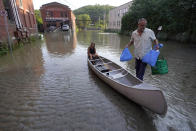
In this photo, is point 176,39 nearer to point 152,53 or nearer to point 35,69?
point 152,53

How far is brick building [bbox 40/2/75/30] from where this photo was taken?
1703 inches

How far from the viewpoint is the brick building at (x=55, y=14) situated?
43250 millimetres

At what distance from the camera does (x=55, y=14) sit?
44.5 m

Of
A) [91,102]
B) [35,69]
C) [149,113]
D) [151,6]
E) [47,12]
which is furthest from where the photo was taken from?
[47,12]

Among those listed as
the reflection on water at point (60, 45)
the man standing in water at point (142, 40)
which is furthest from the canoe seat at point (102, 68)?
the reflection on water at point (60, 45)

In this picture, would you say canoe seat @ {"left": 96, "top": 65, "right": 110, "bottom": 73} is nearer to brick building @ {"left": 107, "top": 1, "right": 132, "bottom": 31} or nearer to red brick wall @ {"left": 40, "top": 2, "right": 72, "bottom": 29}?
brick building @ {"left": 107, "top": 1, "right": 132, "bottom": 31}

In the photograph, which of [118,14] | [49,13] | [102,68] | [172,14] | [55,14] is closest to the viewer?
[102,68]

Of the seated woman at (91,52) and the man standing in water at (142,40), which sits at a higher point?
the man standing in water at (142,40)

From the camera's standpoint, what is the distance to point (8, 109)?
3.41 m

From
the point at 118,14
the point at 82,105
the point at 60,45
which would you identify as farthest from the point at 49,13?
the point at 82,105

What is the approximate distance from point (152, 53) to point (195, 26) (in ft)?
46.6

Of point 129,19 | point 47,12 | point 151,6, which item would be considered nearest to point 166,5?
point 151,6

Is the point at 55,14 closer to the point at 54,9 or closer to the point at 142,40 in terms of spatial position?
the point at 54,9

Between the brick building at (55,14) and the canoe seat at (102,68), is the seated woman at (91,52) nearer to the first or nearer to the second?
the canoe seat at (102,68)
